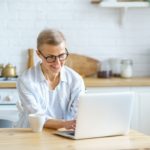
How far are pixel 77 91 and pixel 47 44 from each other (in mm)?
384

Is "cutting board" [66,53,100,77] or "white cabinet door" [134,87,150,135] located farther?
"cutting board" [66,53,100,77]

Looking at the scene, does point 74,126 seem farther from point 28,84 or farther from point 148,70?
point 148,70

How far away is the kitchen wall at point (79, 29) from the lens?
4453 mm

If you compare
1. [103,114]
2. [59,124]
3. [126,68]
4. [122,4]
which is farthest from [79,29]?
[103,114]

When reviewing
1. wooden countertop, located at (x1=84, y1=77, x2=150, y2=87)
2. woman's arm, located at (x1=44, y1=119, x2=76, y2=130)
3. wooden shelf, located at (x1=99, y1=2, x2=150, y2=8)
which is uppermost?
wooden shelf, located at (x1=99, y1=2, x2=150, y2=8)

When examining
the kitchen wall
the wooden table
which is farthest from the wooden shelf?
the wooden table

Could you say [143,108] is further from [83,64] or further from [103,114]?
[103,114]

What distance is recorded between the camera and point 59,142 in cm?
209

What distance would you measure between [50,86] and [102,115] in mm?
603

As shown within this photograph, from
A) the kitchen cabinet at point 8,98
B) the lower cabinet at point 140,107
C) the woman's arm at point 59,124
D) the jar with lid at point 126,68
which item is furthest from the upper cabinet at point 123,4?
the woman's arm at point 59,124

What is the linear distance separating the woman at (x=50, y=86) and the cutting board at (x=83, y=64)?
5.60ft

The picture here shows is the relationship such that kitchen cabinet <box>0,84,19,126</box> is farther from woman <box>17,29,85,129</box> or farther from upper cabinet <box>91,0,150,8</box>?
upper cabinet <box>91,0,150,8</box>

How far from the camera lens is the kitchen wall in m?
4.45

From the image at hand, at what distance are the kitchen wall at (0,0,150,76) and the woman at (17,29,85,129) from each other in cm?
177
